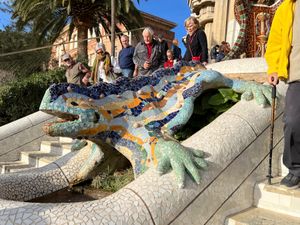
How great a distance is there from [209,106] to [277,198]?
1471 mm

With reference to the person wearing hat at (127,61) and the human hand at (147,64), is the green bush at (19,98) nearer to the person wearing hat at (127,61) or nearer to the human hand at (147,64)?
the person wearing hat at (127,61)

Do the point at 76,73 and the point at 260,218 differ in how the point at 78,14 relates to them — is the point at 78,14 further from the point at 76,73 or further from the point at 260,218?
the point at 260,218

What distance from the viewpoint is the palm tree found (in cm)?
1698

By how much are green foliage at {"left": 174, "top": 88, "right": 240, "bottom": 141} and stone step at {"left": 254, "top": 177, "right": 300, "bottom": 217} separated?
1223 millimetres

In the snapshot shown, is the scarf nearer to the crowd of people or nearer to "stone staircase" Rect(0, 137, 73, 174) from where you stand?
the crowd of people

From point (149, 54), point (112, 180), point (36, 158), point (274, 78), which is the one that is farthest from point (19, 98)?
point (274, 78)

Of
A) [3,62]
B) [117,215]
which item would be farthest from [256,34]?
[3,62]

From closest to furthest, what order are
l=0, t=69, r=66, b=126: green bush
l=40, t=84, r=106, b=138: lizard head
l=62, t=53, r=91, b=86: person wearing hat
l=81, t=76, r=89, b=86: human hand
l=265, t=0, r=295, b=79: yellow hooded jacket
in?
l=265, t=0, r=295, b=79: yellow hooded jacket → l=40, t=84, r=106, b=138: lizard head → l=81, t=76, r=89, b=86: human hand → l=62, t=53, r=91, b=86: person wearing hat → l=0, t=69, r=66, b=126: green bush

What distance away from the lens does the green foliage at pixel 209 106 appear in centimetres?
421

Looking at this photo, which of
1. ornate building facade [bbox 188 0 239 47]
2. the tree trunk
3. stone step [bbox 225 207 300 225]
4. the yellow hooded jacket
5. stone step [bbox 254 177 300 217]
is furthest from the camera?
the tree trunk

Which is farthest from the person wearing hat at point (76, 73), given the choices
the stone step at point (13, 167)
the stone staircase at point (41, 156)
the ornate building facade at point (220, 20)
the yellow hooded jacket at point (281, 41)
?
the ornate building facade at point (220, 20)

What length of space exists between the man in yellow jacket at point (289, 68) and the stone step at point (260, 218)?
28cm

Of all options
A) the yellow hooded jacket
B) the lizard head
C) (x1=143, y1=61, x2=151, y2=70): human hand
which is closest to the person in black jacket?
(x1=143, y1=61, x2=151, y2=70): human hand

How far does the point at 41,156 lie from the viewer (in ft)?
21.0
